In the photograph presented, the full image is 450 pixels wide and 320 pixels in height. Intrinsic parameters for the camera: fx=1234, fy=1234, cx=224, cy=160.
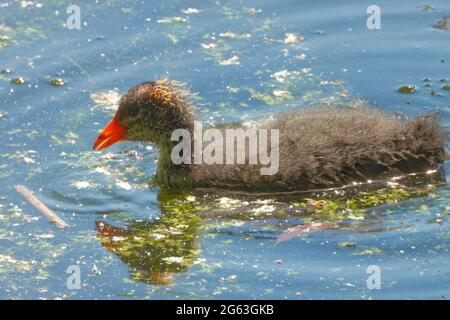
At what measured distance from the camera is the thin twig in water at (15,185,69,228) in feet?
28.9

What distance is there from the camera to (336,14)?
1174 centimetres

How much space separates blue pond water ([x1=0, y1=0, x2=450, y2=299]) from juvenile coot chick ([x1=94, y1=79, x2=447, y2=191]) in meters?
0.19

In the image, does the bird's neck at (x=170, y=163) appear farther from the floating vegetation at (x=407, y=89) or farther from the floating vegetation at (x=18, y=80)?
the floating vegetation at (x=407, y=89)

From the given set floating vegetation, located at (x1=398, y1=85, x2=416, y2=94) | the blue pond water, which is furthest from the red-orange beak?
floating vegetation, located at (x1=398, y1=85, x2=416, y2=94)

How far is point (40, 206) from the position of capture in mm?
8992

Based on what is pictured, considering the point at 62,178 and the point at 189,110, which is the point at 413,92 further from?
the point at 62,178

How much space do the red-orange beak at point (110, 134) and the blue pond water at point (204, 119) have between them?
247 millimetres

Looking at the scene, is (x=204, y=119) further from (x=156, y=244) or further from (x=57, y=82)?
(x=156, y=244)

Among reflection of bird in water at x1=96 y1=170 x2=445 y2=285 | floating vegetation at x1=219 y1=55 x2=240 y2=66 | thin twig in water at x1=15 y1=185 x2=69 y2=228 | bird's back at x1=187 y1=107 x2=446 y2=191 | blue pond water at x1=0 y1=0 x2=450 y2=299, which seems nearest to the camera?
blue pond water at x1=0 y1=0 x2=450 y2=299

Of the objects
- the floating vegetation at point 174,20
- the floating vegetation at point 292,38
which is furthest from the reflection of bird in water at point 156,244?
the floating vegetation at point 174,20

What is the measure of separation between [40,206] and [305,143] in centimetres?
200

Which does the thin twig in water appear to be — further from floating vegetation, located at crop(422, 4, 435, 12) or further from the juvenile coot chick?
floating vegetation, located at crop(422, 4, 435, 12)

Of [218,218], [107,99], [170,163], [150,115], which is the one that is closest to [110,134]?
[150,115]

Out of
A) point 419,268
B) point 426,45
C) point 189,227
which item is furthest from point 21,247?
point 426,45
